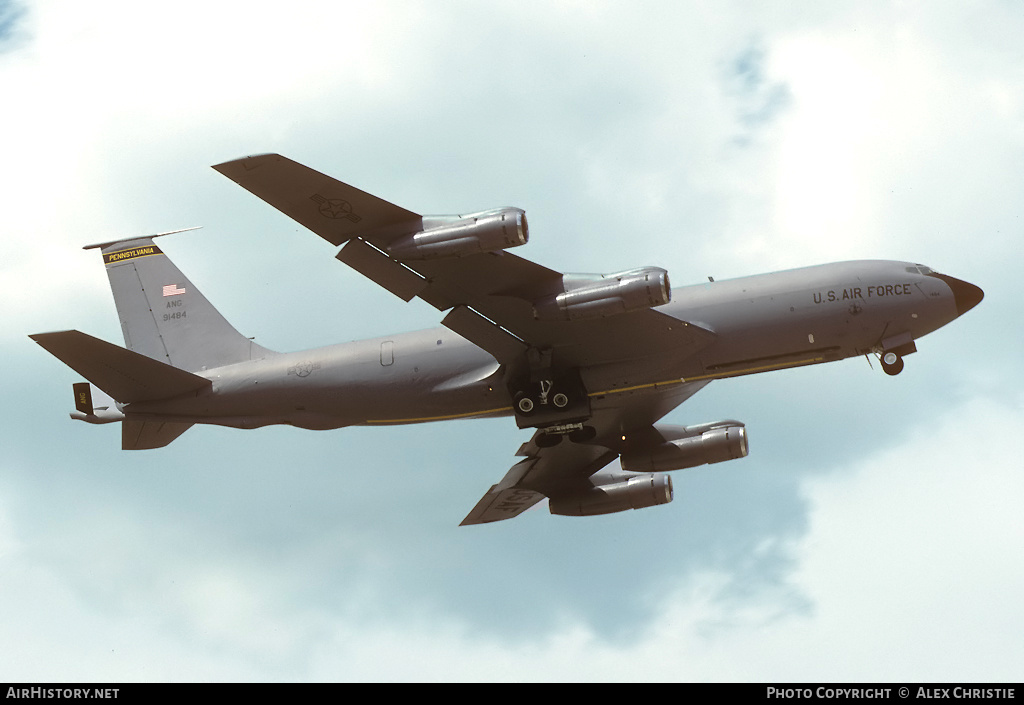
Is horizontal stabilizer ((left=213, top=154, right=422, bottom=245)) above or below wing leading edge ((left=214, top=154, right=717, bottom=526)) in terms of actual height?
above

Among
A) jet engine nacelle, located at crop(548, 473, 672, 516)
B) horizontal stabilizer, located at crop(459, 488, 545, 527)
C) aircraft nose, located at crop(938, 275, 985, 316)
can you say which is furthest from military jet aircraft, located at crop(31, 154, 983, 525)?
horizontal stabilizer, located at crop(459, 488, 545, 527)

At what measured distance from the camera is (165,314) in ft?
129

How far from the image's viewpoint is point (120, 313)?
39906 mm

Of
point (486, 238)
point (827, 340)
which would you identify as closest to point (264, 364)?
point (486, 238)

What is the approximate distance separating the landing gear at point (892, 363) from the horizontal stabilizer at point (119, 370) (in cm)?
1928

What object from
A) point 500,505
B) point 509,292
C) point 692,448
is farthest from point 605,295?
point 500,505

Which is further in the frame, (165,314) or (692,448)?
(165,314)

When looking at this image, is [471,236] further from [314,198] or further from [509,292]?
[314,198]

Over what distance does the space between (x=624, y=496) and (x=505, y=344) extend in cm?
967

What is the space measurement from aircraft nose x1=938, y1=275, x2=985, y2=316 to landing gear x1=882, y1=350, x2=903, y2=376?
82.2 inches

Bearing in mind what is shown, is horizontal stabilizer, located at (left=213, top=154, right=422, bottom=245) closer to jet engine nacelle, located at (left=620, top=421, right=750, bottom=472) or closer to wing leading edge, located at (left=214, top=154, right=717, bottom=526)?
wing leading edge, located at (left=214, top=154, right=717, bottom=526)

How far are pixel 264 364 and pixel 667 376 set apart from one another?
11920 millimetres

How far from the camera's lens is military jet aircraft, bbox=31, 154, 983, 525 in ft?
102
